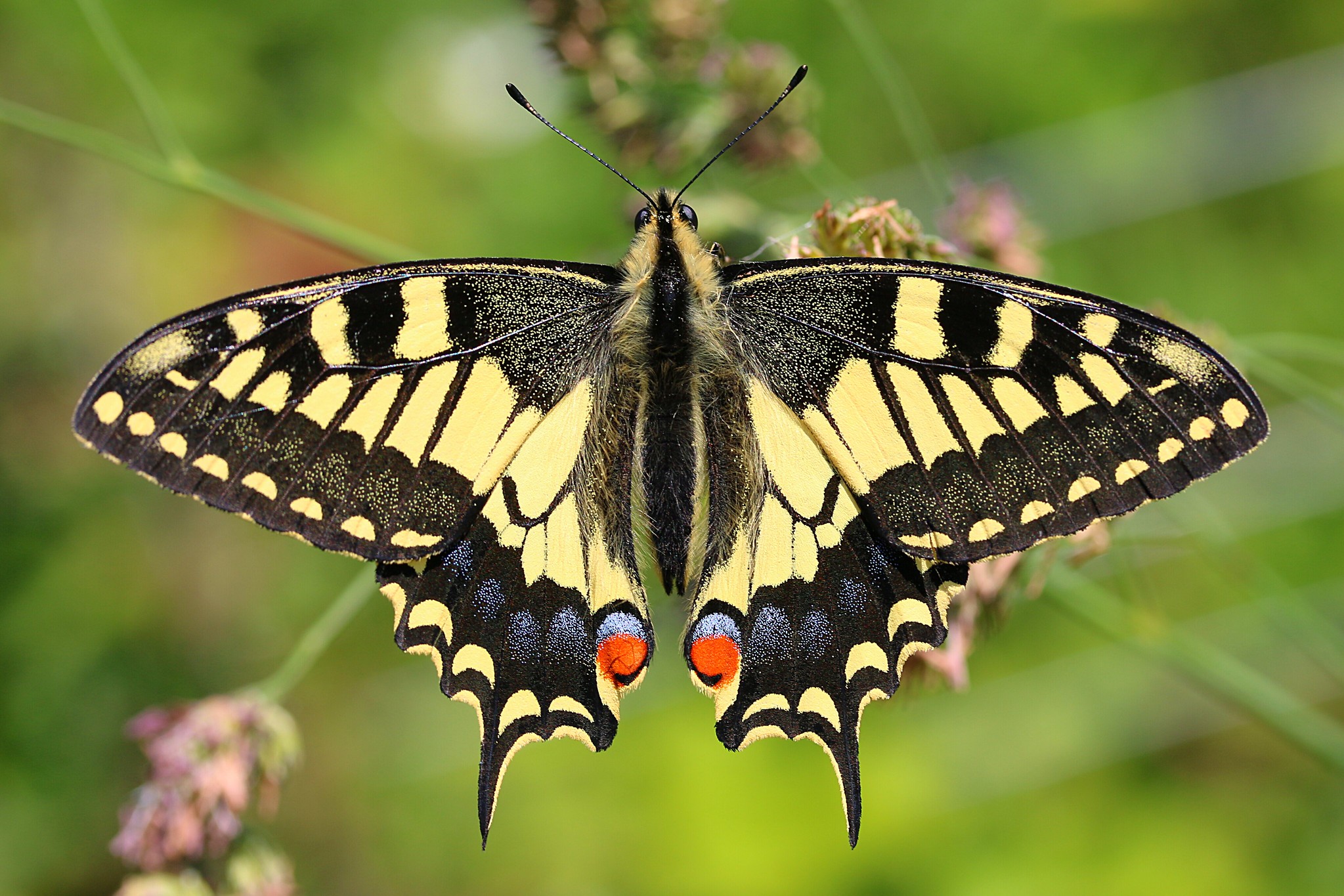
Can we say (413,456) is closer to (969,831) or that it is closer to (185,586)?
(969,831)

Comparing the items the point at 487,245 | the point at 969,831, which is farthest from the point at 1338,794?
the point at 487,245

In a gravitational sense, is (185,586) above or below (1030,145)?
below

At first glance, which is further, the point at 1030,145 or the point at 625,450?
the point at 1030,145

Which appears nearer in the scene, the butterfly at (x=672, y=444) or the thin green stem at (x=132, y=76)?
the butterfly at (x=672, y=444)

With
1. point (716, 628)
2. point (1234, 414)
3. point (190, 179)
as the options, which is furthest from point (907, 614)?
point (190, 179)

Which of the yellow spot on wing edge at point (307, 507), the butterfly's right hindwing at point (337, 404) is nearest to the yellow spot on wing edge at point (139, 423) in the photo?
the butterfly's right hindwing at point (337, 404)

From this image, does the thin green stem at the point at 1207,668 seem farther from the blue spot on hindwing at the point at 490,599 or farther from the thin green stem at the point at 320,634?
the thin green stem at the point at 320,634

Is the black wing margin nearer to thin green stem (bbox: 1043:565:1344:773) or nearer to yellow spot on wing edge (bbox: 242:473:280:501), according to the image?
thin green stem (bbox: 1043:565:1344:773)

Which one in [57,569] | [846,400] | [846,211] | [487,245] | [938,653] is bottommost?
[938,653]
